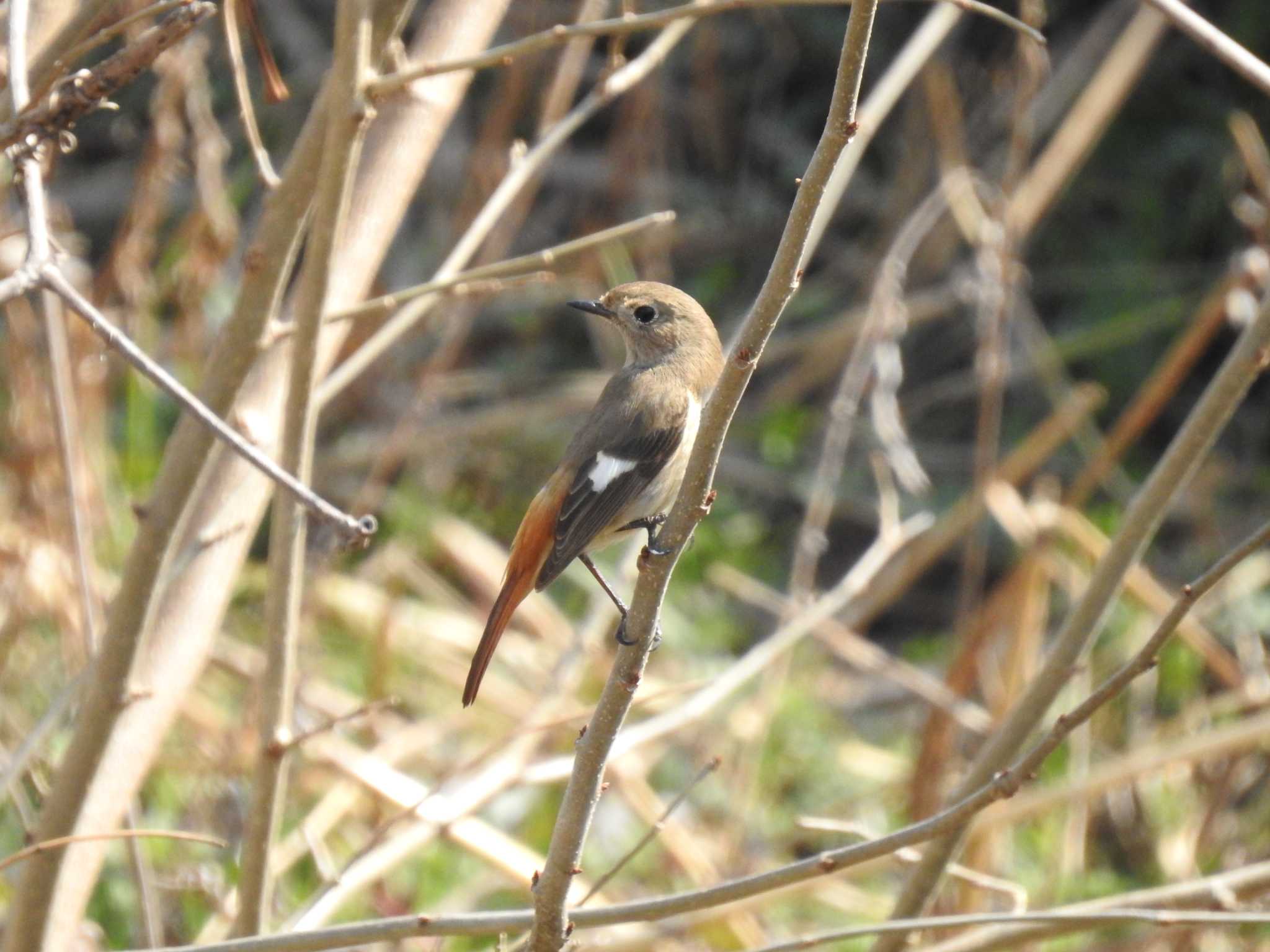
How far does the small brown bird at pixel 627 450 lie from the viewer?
274cm

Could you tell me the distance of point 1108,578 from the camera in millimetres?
2301

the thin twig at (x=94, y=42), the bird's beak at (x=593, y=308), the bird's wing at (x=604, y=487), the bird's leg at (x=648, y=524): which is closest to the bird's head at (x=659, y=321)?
the bird's beak at (x=593, y=308)

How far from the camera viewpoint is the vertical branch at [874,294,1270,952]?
2.11 m

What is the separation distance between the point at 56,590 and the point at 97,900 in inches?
33.7

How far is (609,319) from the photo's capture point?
327cm

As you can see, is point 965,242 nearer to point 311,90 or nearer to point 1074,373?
point 1074,373

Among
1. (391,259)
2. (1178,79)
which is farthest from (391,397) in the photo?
(1178,79)

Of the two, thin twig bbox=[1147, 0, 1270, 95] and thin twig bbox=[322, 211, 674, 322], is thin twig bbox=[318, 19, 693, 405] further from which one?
thin twig bbox=[1147, 0, 1270, 95]

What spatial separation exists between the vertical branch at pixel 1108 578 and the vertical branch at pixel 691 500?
2.24 ft

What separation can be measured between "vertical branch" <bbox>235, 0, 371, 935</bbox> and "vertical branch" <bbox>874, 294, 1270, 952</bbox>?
0.99 meters

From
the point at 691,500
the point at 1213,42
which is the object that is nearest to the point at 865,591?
the point at 1213,42

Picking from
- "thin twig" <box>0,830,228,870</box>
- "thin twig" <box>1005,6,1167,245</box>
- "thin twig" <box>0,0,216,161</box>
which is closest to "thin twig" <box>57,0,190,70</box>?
"thin twig" <box>0,0,216,161</box>

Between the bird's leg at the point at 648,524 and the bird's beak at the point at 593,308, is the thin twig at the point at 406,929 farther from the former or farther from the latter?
the bird's beak at the point at 593,308

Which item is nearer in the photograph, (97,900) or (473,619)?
(97,900)
